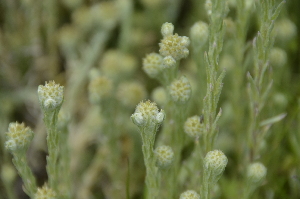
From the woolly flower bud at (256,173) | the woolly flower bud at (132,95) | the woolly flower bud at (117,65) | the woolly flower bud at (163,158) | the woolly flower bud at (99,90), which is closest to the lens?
the woolly flower bud at (163,158)

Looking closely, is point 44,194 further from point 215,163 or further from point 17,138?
point 215,163

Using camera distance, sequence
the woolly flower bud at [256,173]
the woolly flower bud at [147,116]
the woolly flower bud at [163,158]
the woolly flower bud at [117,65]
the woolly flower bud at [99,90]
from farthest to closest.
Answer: the woolly flower bud at [117,65] < the woolly flower bud at [99,90] < the woolly flower bud at [256,173] < the woolly flower bud at [163,158] < the woolly flower bud at [147,116]

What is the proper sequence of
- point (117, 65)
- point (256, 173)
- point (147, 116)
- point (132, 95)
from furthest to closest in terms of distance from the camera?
point (117, 65) < point (132, 95) < point (256, 173) < point (147, 116)

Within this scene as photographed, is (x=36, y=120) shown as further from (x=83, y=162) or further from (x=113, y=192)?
(x=113, y=192)

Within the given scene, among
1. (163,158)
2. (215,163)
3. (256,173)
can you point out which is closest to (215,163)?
(215,163)

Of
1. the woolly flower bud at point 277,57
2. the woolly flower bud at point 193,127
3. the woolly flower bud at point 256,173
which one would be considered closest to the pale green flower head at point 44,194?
the woolly flower bud at point 193,127

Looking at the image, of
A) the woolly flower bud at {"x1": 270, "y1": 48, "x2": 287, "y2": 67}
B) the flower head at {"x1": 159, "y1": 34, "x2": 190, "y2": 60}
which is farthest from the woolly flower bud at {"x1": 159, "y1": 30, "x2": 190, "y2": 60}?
the woolly flower bud at {"x1": 270, "y1": 48, "x2": 287, "y2": 67}

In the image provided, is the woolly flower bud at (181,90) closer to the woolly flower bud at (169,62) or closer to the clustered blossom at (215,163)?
the woolly flower bud at (169,62)

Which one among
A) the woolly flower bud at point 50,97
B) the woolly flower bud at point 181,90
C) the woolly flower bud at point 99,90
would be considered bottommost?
the woolly flower bud at point 50,97
